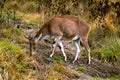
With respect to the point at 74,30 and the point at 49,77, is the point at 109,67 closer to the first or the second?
the point at 74,30

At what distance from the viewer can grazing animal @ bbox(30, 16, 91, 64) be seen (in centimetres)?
1469

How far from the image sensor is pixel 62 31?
14.9 metres

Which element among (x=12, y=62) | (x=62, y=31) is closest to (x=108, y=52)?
(x=62, y=31)

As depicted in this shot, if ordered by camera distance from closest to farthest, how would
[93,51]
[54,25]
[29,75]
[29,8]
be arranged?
1. [29,75]
2. [54,25]
3. [93,51]
4. [29,8]

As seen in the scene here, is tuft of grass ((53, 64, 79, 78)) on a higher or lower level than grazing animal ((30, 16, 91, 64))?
lower

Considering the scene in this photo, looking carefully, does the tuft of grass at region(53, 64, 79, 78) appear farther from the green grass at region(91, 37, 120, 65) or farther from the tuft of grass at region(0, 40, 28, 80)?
the green grass at region(91, 37, 120, 65)

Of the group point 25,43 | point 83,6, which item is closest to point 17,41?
point 25,43

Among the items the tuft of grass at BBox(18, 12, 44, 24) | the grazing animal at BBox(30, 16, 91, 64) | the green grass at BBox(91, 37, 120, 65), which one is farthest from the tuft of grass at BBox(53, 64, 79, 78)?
the tuft of grass at BBox(18, 12, 44, 24)

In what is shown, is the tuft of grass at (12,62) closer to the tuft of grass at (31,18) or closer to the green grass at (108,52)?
the green grass at (108,52)

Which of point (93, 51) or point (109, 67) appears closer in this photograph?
point (109, 67)

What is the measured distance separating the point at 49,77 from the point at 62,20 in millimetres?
3196

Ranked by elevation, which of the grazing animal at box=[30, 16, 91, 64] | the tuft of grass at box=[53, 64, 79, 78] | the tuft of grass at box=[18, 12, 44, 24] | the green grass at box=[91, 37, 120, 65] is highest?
the grazing animal at box=[30, 16, 91, 64]

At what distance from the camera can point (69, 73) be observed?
13.6 metres

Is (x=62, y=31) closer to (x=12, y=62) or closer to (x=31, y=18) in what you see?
(x=12, y=62)
